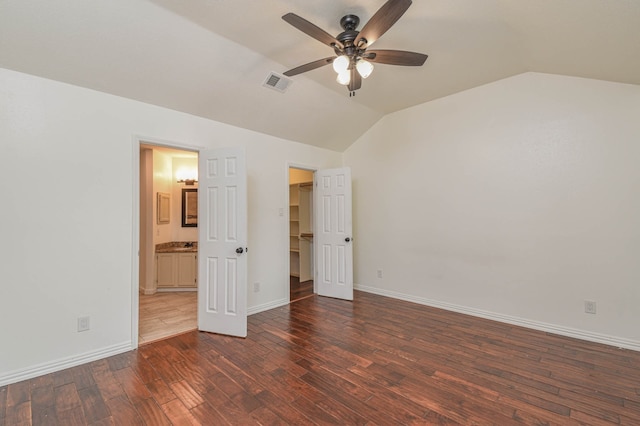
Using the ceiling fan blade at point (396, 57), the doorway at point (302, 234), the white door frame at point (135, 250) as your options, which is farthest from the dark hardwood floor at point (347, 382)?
the ceiling fan blade at point (396, 57)

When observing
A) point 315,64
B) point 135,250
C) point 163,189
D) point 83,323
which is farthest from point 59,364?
point 163,189

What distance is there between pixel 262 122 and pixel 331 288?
111 inches

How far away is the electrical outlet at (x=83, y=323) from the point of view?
8.33 ft

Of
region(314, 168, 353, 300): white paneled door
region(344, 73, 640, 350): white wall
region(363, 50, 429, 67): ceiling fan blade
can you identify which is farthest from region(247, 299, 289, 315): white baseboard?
region(363, 50, 429, 67): ceiling fan blade

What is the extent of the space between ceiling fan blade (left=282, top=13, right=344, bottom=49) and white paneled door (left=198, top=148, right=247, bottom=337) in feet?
5.25

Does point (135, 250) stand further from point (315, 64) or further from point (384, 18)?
point (384, 18)

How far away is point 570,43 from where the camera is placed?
2.42 m

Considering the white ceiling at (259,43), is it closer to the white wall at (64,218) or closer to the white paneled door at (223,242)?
the white wall at (64,218)

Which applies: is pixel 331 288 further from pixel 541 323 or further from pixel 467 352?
pixel 541 323

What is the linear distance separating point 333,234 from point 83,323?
3268mm

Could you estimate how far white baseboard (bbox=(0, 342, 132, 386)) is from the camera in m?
2.23

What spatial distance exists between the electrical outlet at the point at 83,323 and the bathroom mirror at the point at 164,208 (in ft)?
9.57

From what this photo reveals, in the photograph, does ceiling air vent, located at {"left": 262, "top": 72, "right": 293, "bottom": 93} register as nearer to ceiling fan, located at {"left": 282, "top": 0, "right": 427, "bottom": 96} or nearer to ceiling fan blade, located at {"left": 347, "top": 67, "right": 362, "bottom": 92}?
ceiling fan, located at {"left": 282, "top": 0, "right": 427, "bottom": 96}

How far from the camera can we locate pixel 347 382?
2.22m
